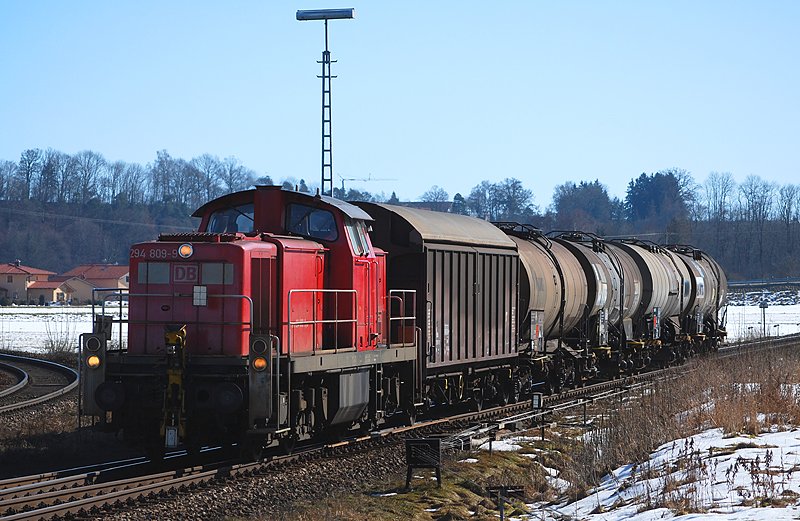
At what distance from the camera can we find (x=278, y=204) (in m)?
15.0

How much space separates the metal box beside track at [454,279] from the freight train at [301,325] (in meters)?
0.04

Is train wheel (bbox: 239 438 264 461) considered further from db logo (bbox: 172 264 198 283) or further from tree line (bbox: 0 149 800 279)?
tree line (bbox: 0 149 800 279)

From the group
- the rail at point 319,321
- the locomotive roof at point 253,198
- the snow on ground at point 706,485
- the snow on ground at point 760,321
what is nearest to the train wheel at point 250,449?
the rail at point 319,321

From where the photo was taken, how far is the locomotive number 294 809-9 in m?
13.6

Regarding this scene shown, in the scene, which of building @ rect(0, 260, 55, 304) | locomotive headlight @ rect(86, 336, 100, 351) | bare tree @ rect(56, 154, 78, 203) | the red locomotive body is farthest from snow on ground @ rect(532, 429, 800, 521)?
bare tree @ rect(56, 154, 78, 203)

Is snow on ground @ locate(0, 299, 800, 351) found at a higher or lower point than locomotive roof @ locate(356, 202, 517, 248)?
lower

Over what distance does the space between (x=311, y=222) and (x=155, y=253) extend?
2542 mm

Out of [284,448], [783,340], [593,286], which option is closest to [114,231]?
[783,340]

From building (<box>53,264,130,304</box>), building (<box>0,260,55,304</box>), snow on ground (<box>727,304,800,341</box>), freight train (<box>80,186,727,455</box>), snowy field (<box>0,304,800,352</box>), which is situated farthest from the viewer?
building (<box>0,260,55,304</box>)

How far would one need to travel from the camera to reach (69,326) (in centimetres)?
5738

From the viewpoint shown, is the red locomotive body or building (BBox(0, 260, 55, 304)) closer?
the red locomotive body

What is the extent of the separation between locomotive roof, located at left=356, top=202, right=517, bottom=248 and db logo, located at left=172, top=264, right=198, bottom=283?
15.9ft

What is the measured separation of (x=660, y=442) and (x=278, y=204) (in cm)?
688

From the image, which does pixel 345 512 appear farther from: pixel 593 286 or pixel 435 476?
pixel 593 286
